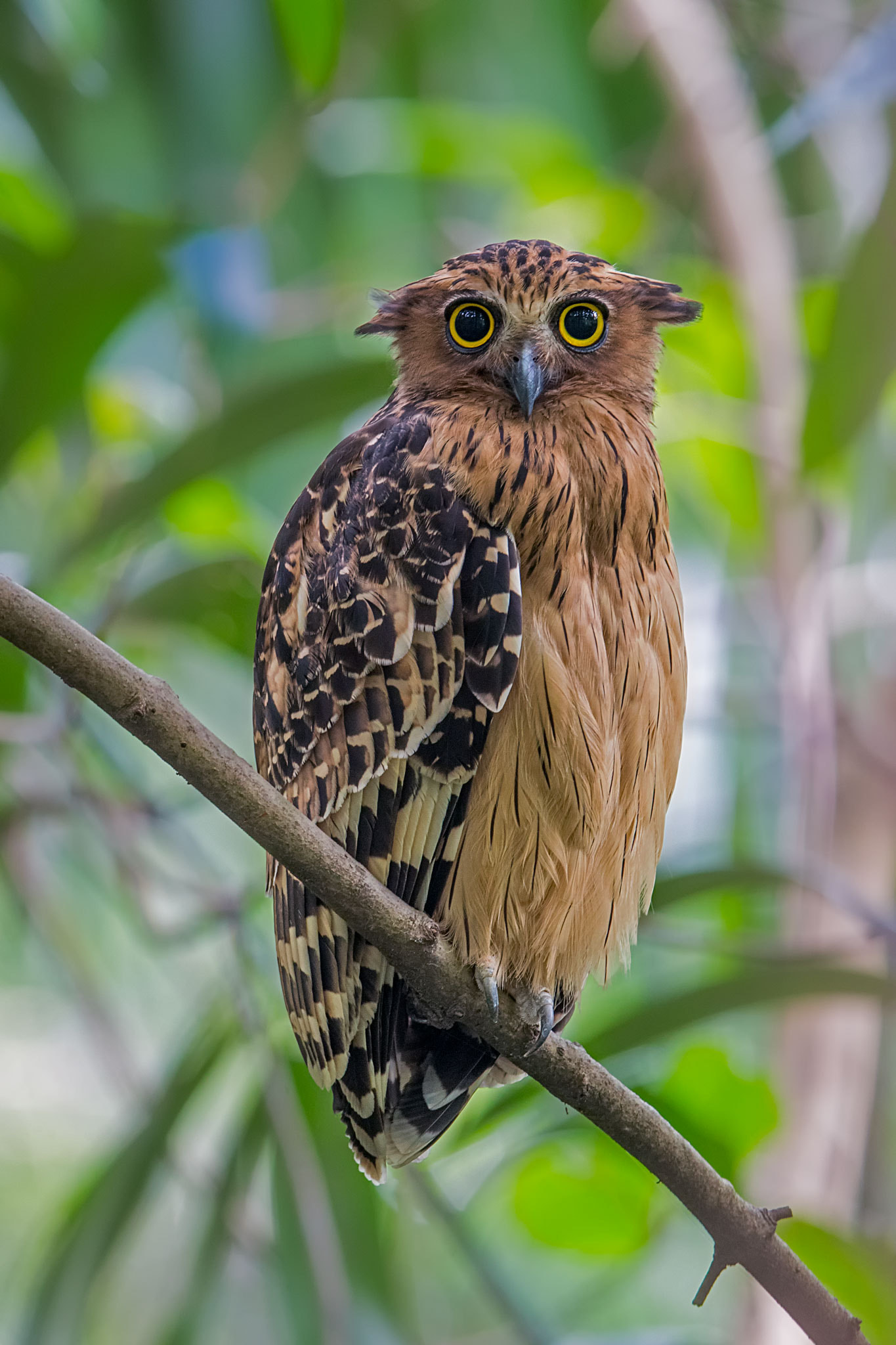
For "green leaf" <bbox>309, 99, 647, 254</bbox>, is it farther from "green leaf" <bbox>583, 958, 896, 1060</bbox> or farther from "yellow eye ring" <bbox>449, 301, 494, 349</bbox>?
"green leaf" <bbox>583, 958, 896, 1060</bbox>

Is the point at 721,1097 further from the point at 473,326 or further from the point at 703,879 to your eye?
the point at 473,326

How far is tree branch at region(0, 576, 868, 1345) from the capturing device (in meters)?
1.16

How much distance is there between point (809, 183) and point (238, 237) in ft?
8.24

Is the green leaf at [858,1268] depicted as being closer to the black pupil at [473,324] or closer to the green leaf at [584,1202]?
the green leaf at [584,1202]

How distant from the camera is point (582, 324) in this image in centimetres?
181

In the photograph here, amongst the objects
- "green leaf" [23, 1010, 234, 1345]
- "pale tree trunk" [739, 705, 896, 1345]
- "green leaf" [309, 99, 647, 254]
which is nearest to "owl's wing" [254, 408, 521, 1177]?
"green leaf" [23, 1010, 234, 1345]

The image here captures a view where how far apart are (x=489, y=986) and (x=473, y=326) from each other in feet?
2.71

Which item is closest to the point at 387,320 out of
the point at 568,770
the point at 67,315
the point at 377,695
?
the point at 377,695

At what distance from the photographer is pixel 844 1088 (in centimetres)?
291

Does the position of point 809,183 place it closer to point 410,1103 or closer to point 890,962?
point 890,962

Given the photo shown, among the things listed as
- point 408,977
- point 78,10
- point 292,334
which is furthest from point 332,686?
point 78,10

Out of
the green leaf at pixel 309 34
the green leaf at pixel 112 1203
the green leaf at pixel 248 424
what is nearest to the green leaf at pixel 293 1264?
the green leaf at pixel 112 1203

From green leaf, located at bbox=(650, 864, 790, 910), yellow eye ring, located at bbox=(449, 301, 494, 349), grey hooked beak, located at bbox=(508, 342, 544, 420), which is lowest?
green leaf, located at bbox=(650, 864, 790, 910)

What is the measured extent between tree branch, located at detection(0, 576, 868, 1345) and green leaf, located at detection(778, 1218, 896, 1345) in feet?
1.92
